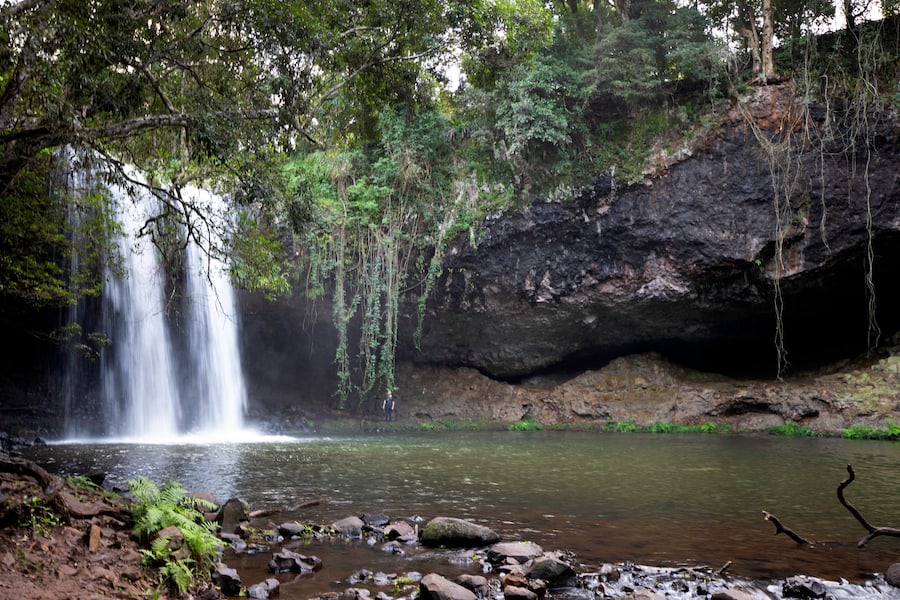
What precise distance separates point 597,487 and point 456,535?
351 centimetres

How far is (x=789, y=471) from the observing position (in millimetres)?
9297

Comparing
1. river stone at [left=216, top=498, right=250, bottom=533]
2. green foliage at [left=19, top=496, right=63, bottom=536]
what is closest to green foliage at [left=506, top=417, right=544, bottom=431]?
river stone at [left=216, top=498, right=250, bottom=533]

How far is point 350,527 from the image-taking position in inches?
229

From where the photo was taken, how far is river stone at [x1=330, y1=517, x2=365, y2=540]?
18.7 ft

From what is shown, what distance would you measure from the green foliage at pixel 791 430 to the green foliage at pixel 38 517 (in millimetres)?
16071

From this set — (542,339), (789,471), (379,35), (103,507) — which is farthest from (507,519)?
(542,339)

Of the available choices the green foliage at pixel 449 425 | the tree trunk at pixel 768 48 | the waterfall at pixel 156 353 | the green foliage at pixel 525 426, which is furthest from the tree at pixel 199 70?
the green foliage at pixel 449 425

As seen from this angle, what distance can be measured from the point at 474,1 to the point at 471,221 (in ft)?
34.5

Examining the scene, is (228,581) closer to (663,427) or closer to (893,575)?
(893,575)

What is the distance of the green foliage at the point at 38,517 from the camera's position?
3.88 m

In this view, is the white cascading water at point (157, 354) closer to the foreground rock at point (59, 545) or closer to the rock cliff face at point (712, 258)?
the rock cliff face at point (712, 258)

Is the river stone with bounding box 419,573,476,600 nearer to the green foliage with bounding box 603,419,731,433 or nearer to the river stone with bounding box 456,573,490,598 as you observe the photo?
the river stone with bounding box 456,573,490,598

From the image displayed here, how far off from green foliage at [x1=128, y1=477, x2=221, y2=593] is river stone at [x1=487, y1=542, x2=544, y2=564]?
216cm

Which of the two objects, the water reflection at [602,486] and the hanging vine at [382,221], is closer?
the water reflection at [602,486]
